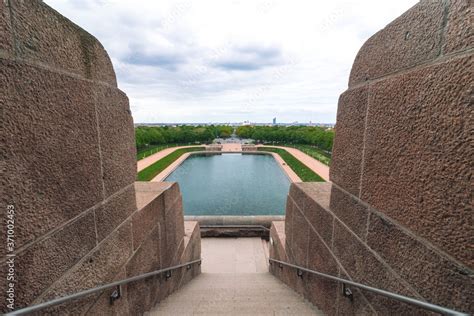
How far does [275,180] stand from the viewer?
76.3ft

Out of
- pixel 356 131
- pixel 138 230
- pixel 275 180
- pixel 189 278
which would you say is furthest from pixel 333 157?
pixel 275 180

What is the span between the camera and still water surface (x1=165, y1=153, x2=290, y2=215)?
620 inches

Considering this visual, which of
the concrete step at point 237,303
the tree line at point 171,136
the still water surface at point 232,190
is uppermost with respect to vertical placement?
the tree line at point 171,136

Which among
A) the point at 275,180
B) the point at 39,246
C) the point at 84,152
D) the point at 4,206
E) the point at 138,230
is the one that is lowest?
the point at 275,180

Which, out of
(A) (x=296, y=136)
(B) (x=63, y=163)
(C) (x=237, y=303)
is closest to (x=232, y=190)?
(C) (x=237, y=303)

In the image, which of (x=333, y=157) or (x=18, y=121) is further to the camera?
(x=333, y=157)

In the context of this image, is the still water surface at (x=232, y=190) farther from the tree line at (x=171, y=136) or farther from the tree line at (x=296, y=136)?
the tree line at (x=171, y=136)

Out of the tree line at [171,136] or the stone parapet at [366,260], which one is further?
the tree line at [171,136]

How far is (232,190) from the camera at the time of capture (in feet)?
67.1

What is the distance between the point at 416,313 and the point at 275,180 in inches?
871

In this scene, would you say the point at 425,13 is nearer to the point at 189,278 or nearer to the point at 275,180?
the point at 189,278

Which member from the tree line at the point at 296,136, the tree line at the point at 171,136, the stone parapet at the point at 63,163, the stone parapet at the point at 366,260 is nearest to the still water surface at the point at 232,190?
the stone parapet at the point at 366,260

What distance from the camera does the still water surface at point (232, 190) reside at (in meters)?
15.7

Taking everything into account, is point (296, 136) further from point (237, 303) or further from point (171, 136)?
point (237, 303)
